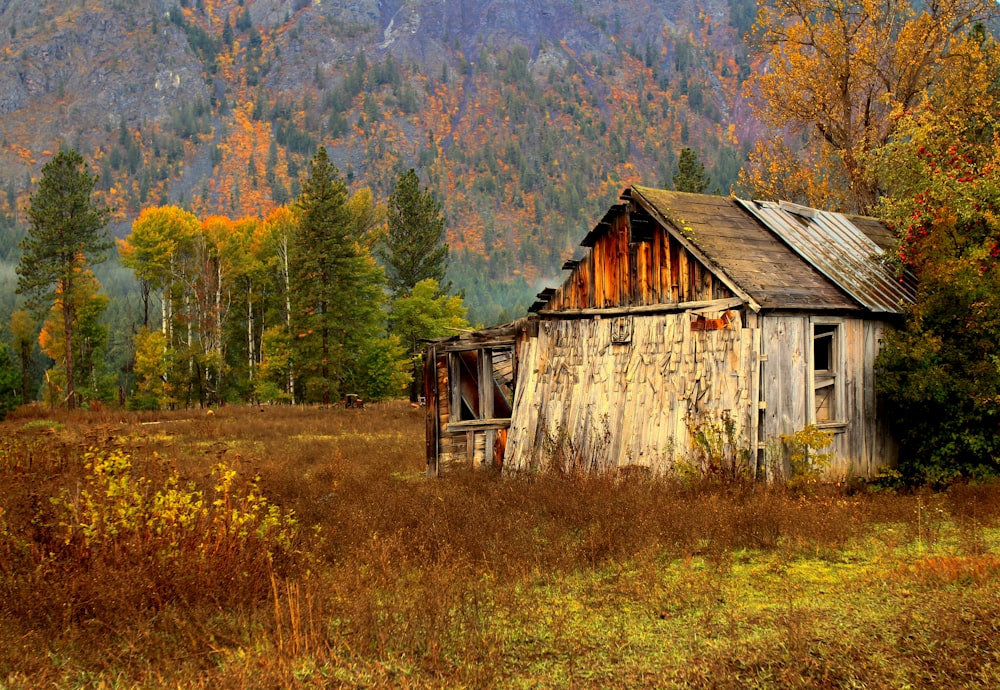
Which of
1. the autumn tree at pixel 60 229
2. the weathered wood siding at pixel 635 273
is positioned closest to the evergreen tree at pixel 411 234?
the autumn tree at pixel 60 229

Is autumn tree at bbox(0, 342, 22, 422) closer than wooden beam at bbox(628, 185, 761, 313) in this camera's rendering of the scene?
No

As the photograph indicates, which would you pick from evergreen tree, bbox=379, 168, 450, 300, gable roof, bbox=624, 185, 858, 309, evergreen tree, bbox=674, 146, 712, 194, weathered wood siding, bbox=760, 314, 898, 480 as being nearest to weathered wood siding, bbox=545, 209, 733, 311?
gable roof, bbox=624, 185, 858, 309

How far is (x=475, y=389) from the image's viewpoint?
20438 millimetres

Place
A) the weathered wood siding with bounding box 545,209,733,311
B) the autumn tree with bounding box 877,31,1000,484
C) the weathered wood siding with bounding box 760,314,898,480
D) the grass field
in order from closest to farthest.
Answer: the grass field < the autumn tree with bounding box 877,31,1000,484 < the weathered wood siding with bounding box 760,314,898,480 < the weathered wood siding with bounding box 545,209,733,311

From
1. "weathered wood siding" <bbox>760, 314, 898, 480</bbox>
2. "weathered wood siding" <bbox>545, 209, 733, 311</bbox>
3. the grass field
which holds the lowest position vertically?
the grass field

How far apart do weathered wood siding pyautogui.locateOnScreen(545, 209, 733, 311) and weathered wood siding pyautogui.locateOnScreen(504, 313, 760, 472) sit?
1.39ft

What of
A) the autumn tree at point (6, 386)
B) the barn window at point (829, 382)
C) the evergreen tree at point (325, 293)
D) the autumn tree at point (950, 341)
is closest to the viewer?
the autumn tree at point (950, 341)

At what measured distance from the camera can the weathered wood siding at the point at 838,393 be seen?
13.8m

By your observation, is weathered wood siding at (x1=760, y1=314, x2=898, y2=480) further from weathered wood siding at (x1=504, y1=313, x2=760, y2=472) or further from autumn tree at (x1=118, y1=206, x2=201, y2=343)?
autumn tree at (x1=118, y1=206, x2=201, y2=343)

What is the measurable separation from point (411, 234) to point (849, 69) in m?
40.6

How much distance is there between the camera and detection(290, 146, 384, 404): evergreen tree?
1853 inches

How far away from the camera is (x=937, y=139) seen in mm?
18578

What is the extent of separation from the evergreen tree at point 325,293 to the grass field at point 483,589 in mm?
36030

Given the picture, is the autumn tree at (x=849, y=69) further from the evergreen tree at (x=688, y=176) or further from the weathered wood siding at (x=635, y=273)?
the evergreen tree at (x=688, y=176)
